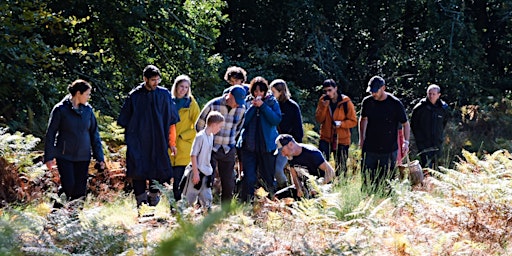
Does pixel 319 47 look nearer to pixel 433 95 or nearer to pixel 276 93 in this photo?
pixel 433 95

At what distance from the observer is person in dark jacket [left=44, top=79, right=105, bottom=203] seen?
344 inches

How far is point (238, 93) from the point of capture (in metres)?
9.55

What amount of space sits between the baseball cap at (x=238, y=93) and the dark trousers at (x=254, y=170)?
27.6 inches

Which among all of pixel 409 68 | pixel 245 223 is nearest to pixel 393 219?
pixel 245 223

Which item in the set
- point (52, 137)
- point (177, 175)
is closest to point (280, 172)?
point (177, 175)

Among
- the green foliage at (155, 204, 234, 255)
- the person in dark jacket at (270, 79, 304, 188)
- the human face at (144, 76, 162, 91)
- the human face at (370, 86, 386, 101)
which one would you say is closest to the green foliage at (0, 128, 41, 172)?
the human face at (144, 76, 162, 91)

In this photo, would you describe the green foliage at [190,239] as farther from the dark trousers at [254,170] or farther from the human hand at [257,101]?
the dark trousers at [254,170]

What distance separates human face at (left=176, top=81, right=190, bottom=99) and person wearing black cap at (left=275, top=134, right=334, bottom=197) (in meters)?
1.36

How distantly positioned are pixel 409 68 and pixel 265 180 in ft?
48.0

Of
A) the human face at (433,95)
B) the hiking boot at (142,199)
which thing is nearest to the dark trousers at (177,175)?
the hiking boot at (142,199)

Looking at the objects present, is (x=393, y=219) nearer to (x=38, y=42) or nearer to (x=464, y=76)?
(x=38, y=42)

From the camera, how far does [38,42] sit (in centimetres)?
1243

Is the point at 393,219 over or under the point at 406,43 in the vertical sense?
under

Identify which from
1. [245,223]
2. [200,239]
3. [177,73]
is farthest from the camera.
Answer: [177,73]
